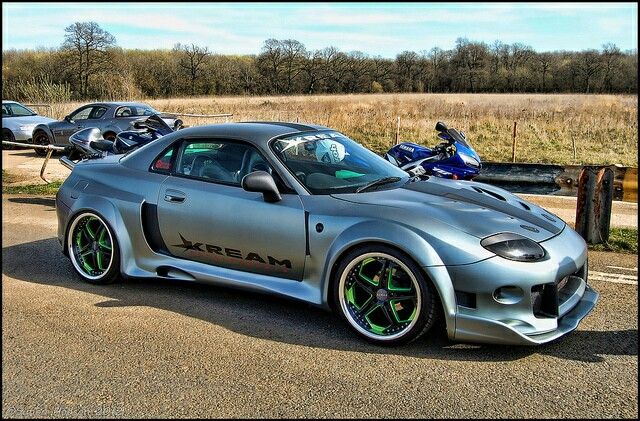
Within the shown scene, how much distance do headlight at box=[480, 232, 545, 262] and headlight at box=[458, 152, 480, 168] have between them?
537cm

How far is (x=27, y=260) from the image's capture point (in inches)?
258

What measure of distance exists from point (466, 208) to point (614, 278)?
233 cm

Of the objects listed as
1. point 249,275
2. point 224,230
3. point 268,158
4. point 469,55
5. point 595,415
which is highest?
point 469,55

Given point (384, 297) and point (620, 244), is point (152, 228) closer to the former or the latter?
point (384, 297)

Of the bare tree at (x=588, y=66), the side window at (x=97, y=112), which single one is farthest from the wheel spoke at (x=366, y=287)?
the bare tree at (x=588, y=66)

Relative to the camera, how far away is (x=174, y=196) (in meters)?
5.27

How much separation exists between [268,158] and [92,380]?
7.07 feet

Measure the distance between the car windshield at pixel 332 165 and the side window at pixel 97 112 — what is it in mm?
13393

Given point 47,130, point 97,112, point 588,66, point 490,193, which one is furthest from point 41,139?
point 588,66

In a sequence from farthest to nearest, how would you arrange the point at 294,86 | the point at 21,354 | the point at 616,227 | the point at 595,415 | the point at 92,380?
the point at 294,86
the point at 616,227
the point at 21,354
the point at 92,380
the point at 595,415

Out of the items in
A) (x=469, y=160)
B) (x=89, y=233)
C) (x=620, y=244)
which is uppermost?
(x=469, y=160)

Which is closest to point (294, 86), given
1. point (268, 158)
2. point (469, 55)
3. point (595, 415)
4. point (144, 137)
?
point (469, 55)

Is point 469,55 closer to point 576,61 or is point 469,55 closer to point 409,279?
point 576,61

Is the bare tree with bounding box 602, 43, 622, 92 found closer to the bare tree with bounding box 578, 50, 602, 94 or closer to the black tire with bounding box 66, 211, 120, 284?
the bare tree with bounding box 578, 50, 602, 94
